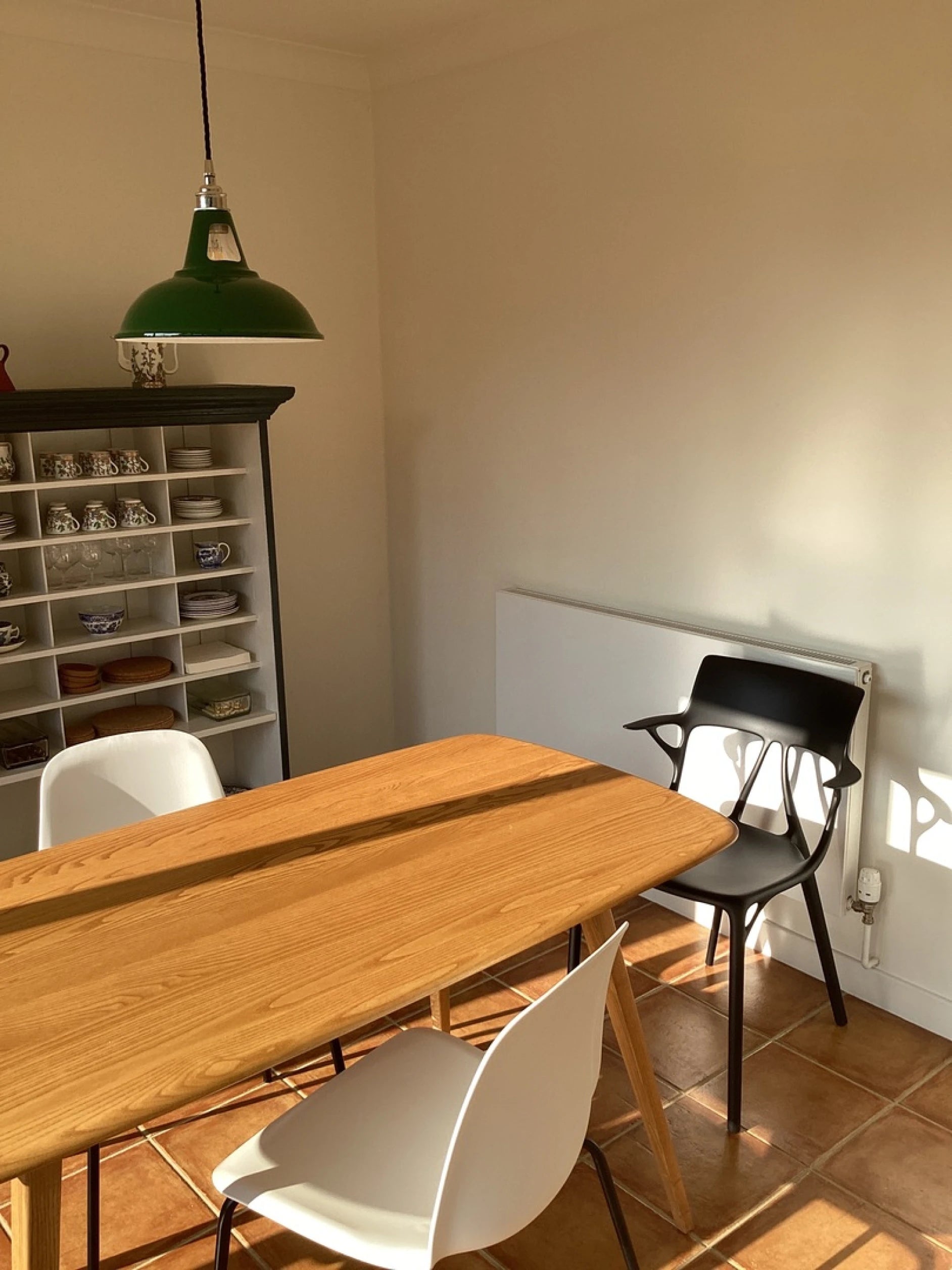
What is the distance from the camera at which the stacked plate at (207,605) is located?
3455mm

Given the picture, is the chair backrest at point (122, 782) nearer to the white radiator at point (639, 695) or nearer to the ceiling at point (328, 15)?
the white radiator at point (639, 695)

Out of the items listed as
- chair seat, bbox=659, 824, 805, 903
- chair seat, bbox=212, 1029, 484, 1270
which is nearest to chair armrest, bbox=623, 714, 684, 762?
chair seat, bbox=659, 824, 805, 903

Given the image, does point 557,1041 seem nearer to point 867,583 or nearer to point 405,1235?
point 405,1235

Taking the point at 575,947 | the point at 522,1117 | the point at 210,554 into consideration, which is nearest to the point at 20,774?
the point at 210,554

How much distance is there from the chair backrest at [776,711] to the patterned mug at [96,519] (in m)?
1.71

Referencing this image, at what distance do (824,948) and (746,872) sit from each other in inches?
13.4

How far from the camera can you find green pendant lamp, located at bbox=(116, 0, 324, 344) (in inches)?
72.6

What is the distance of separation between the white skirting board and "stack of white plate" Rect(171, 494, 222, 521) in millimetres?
935

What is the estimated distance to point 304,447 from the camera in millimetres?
3920

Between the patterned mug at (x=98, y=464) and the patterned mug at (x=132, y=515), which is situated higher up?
the patterned mug at (x=98, y=464)

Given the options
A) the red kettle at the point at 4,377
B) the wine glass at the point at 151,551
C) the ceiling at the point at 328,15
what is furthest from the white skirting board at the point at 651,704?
the ceiling at the point at 328,15

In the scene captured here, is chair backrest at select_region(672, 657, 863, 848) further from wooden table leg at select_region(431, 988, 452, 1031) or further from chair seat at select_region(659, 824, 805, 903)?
wooden table leg at select_region(431, 988, 452, 1031)

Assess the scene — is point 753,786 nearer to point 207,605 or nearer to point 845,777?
point 845,777

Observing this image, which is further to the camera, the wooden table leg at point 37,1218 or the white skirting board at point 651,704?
the white skirting board at point 651,704
